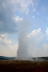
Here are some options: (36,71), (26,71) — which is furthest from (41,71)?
(26,71)

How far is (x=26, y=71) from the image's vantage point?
111 feet

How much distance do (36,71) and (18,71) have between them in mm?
4181

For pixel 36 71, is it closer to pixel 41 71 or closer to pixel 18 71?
pixel 41 71

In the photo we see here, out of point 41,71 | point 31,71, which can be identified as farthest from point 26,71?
point 41,71

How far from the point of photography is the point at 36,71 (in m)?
34.3

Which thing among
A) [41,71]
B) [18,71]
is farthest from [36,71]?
[18,71]

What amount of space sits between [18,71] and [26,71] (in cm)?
189

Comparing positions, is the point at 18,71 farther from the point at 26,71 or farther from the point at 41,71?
the point at 41,71

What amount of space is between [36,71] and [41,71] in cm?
117

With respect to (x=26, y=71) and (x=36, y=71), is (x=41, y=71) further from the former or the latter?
(x=26, y=71)

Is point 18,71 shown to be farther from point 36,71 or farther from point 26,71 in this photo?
point 36,71

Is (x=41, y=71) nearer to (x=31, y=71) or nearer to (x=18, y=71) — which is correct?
(x=31, y=71)

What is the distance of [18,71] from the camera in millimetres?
34344

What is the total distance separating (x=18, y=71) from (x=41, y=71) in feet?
17.4
